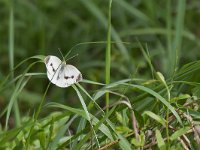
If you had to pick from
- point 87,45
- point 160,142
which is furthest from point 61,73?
point 87,45

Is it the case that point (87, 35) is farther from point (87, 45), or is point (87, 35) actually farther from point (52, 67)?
point (52, 67)

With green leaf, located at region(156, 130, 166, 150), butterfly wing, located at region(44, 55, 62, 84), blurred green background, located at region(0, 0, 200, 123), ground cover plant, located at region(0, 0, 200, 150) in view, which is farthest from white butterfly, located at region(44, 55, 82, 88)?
blurred green background, located at region(0, 0, 200, 123)

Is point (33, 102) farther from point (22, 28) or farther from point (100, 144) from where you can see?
point (100, 144)

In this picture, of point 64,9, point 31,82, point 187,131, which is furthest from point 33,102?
point 187,131

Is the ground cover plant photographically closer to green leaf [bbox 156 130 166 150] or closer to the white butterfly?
the white butterfly

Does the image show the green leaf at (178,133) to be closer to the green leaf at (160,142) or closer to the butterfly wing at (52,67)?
the green leaf at (160,142)

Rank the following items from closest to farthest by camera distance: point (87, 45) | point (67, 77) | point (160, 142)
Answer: point (160, 142) < point (67, 77) < point (87, 45)
